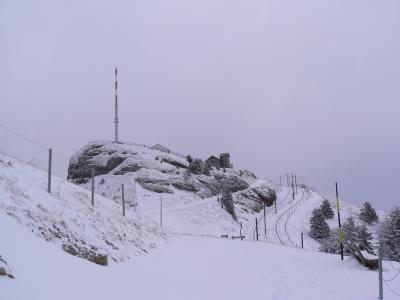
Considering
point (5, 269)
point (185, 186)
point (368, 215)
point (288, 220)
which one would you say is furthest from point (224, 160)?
point (5, 269)

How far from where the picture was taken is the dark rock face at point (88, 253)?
11.0 m

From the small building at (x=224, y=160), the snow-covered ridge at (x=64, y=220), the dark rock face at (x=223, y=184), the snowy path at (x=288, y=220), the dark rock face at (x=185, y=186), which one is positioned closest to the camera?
the snow-covered ridge at (x=64, y=220)

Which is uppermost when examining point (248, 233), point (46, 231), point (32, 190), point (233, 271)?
point (32, 190)

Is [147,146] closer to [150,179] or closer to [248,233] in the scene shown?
[150,179]

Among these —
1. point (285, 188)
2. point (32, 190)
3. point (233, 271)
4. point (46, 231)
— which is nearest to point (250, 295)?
point (233, 271)

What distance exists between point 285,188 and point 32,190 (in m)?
107

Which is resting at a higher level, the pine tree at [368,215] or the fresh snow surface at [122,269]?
the fresh snow surface at [122,269]

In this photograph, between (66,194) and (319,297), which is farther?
(66,194)

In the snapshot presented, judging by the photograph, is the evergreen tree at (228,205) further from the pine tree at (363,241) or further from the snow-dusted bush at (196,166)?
the pine tree at (363,241)

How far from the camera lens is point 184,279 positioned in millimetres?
13453

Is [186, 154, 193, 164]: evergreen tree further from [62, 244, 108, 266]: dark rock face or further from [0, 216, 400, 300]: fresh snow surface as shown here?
[62, 244, 108, 266]: dark rock face

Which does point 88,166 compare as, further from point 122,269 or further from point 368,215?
point 122,269

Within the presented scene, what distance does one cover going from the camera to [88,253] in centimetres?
1144

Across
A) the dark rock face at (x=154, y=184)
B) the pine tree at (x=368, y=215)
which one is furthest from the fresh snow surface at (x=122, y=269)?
the pine tree at (x=368, y=215)
